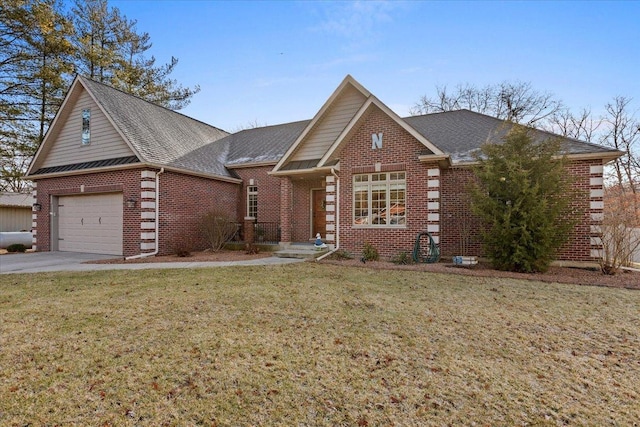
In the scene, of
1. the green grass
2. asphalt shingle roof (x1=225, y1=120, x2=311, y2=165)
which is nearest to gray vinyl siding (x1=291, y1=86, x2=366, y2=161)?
asphalt shingle roof (x1=225, y1=120, x2=311, y2=165)

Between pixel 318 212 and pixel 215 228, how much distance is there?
4337 millimetres

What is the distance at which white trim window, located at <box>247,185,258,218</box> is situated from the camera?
15.7 m

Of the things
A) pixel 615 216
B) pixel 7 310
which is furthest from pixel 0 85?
pixel 615 216

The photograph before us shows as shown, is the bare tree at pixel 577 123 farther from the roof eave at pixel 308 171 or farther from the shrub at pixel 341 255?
the shrub at pixel 341 255

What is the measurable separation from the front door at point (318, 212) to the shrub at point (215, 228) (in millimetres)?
3624

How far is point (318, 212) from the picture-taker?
46.5ft

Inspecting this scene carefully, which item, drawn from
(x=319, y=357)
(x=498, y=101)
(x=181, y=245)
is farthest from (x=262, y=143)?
(x=498, y=101)

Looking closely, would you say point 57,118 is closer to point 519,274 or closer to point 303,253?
point 303,253

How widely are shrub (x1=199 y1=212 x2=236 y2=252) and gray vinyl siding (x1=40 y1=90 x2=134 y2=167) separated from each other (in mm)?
3700

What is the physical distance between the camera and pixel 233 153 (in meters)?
17.3

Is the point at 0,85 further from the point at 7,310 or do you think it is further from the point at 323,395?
the point at 323,395

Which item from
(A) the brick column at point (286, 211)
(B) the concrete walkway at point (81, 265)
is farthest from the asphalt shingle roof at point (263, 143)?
(B) the concrete walkway at point (81, 265)

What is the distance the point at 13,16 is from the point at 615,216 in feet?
90.3

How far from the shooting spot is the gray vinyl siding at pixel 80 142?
12766 millimetres
